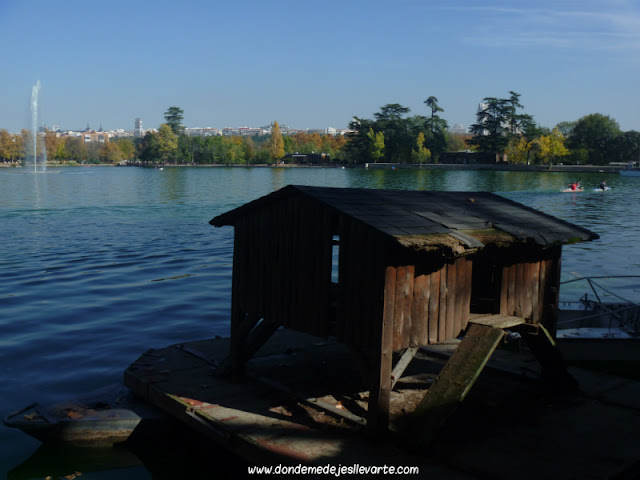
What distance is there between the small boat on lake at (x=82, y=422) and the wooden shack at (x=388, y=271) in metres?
1.99

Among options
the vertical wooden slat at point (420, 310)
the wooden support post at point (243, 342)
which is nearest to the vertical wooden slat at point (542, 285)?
the vertical wooden slat at point (420, 310)

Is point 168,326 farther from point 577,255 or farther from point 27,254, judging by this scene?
point 577,255

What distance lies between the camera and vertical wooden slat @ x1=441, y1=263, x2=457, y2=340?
974cm

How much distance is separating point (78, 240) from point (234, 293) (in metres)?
27.4

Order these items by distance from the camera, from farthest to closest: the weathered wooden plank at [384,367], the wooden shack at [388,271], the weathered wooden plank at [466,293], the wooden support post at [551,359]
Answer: the wooden support post at [551,359] → the weathered wooden plank at [466,293] → the wooden shack at [388,271] → the weathered wooden plank at [384,367]

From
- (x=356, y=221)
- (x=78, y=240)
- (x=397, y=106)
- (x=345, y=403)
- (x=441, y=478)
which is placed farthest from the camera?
(x=397, y=106)

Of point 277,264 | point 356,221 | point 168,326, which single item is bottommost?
point 168,326

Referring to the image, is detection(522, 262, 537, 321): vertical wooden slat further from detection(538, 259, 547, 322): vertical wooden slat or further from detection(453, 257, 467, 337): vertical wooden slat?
detection(453, 257, 467, 337): vertical wooden slat

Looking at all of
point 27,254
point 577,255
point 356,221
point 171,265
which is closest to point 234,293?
point 356,221

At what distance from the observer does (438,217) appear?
998 centimetres

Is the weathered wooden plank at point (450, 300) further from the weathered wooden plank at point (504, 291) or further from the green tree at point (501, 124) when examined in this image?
the green tree at point (501, 124)

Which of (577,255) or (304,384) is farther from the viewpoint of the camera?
(577,255)

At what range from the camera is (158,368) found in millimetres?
12055

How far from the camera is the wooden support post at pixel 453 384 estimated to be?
861 cm
